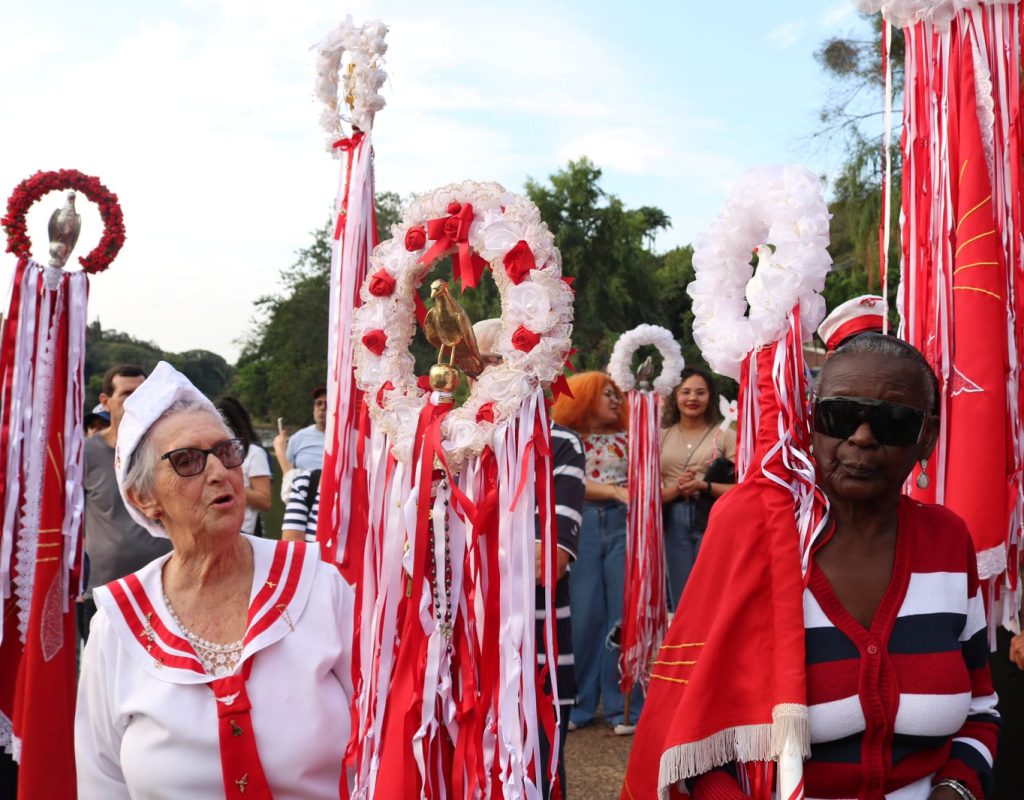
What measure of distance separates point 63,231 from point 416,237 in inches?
82.1

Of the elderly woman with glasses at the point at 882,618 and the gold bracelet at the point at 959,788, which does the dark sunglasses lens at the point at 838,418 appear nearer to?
the elderly woman with glasses at the point at 882,618

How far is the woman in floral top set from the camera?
6.30 m

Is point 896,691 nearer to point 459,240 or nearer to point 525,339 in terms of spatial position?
point 525,339

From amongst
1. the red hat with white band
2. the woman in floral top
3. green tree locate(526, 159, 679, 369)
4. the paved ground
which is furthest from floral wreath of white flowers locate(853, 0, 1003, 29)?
green tree locate(526, 159, 679, 369)

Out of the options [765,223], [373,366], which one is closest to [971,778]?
[765,223]

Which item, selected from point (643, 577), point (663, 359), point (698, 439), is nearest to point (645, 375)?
point (663, 359)

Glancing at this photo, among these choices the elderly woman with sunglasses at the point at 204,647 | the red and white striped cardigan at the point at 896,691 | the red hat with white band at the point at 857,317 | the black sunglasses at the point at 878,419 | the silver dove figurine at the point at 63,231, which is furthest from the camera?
the silver dove figurine at the point at 63,231

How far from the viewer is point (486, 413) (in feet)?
8.48

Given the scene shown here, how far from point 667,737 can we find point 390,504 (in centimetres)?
97

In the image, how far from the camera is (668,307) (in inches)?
1206

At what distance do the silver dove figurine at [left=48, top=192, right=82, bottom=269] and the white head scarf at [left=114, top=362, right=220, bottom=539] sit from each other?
1664 millimetres

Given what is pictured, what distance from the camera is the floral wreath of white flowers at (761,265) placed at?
2234mm

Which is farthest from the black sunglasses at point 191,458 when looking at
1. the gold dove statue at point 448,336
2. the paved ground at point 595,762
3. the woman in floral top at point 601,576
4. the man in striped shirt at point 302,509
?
the woman in floral top at point 601,576

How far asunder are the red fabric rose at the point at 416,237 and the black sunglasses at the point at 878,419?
1.14 meters
